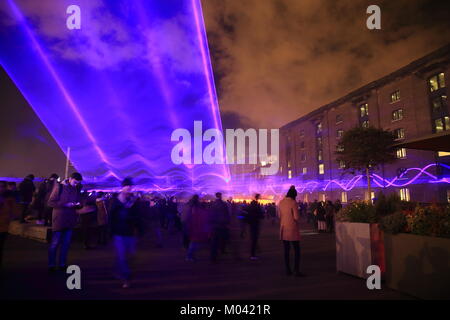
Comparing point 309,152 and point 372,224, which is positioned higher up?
point 309,152

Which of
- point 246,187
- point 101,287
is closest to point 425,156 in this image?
point 101,287

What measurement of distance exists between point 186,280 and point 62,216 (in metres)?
2.98

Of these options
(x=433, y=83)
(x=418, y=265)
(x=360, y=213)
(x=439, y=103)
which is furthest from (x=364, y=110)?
(x=418, y=265)

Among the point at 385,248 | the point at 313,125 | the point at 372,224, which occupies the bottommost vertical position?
the point at 385,248

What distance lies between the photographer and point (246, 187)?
75.9 metres

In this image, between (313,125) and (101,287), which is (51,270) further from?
(313,125)

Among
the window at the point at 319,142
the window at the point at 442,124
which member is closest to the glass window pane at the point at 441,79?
the window at the point at 442,124

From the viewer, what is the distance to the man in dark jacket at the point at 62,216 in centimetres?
651

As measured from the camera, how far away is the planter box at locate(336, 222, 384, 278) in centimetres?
598

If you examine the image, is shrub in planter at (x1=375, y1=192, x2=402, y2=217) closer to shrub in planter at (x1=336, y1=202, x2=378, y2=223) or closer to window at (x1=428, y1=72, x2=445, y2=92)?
shrub in planter at (x1=336, y1=202, x2=378, y2=223)

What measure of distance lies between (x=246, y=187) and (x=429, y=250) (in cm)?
7143

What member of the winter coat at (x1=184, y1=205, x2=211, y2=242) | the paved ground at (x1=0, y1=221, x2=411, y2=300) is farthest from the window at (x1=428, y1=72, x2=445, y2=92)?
the winter coat at (x1=184, y1=205, x2=211, y2=242)

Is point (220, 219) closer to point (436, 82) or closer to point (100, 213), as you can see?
point (100, 213)
